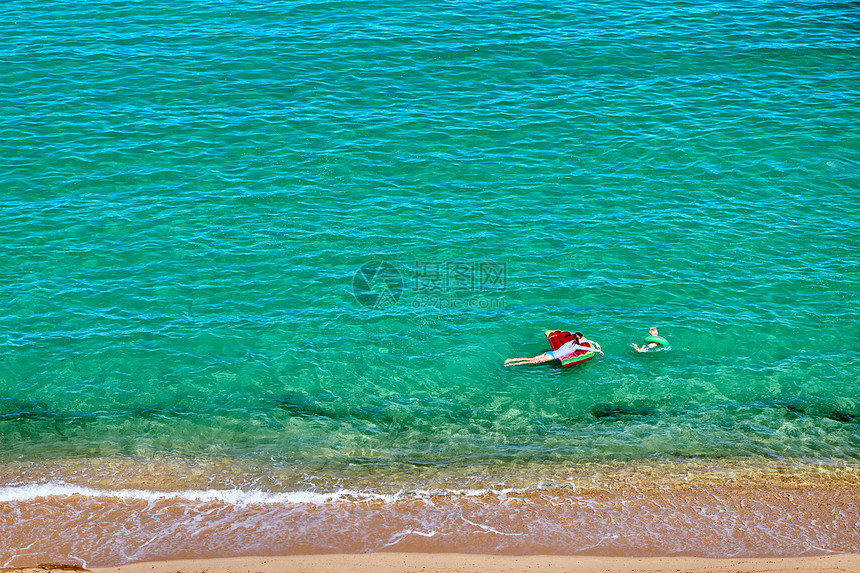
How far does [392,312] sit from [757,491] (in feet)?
40.4

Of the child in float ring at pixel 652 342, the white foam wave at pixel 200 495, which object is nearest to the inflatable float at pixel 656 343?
the child in float ring at pixel 652 342

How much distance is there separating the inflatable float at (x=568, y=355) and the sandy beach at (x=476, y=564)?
7.37 m

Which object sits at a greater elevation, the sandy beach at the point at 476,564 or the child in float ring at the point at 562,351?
the child in float ring at the point at 562,351

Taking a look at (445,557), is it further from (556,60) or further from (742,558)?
(556,60)

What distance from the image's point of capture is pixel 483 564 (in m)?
16.6

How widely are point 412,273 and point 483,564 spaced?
12480 millimetres

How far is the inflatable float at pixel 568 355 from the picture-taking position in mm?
23141

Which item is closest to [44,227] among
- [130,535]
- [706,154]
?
[130,535]

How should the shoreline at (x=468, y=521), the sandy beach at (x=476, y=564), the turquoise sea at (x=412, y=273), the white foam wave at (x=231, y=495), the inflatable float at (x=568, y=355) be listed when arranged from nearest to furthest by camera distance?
1. the sandy beach at (x=476, y=564)
2. the shoreline at (x=468, y=521)
3. the white foam wave at (x=231, y=495)
4. the turquoise sea at (x=412, y=273)
5. the inflatable float at (x=568, y=355)

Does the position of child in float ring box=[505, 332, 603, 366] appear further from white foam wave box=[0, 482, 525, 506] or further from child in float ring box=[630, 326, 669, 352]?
white foam wave box=[0, 482, 525, 506]

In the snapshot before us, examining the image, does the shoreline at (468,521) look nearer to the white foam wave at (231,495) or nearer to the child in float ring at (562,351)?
the white foam wave at (231,495)

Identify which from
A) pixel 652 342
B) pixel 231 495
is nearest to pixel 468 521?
pixel 231 495

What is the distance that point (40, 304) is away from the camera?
1009 inches

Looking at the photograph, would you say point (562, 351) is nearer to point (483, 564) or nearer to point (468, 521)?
point (468, 521)
